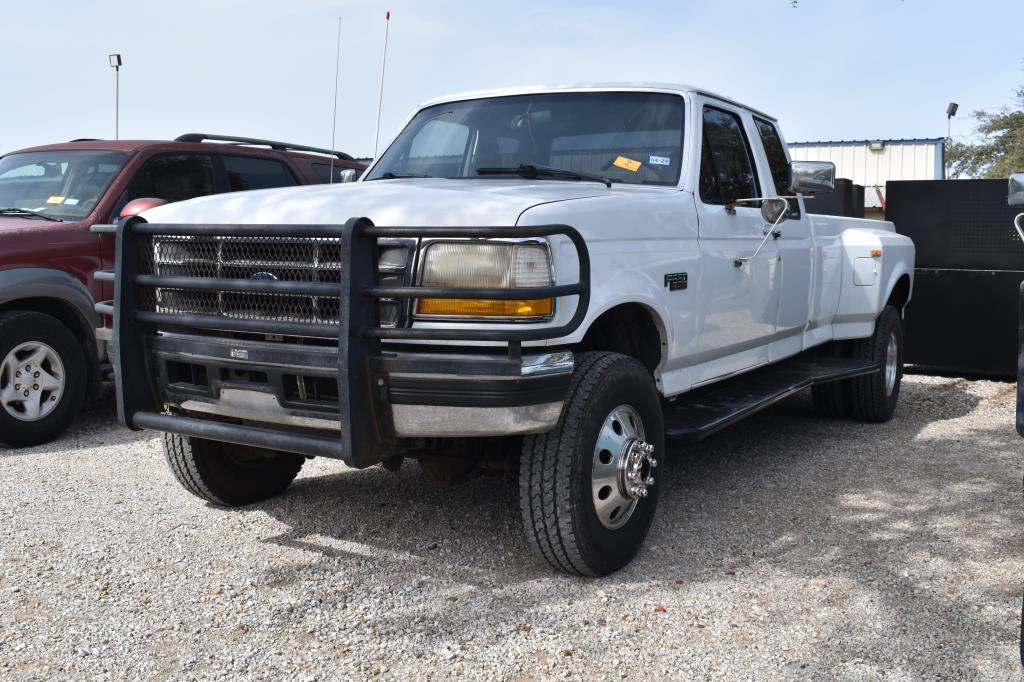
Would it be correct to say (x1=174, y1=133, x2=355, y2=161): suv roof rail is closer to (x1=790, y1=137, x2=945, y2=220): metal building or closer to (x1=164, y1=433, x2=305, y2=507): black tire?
(x1=164, y1=433, x2=305, y2=507): black tire

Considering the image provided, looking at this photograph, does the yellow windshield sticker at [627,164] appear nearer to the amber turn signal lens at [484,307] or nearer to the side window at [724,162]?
the side window at [724,162]

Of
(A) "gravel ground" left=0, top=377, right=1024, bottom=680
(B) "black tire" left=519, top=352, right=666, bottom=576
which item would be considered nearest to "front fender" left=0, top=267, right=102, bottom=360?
(A) "gravel ground" left=0, top=377, right=1024, bottom=680

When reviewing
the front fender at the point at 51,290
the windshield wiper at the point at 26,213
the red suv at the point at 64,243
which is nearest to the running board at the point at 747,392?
the red suv at the point at 64,243

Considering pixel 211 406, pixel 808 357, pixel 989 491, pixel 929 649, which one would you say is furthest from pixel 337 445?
pixel 808 357

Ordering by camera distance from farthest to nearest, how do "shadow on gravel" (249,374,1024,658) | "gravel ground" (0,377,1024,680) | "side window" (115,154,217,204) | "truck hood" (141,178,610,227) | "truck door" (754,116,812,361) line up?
"side window" (115,154,217,204) < "truck door" (754,116,812,361) < "shadow on gravel" (249,374,1024,658) < "truck hood" (141,178,610,227) < "gravel ground" (0,377,1024,680)

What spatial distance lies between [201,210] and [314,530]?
5.11ft

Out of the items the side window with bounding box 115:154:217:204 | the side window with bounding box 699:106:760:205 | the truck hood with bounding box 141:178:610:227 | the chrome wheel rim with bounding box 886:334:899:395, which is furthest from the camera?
the chrome wheel rim with bounding box 886:334:899:395

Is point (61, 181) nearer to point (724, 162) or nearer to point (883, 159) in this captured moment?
point (724, 162)

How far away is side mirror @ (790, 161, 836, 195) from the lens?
5500mm

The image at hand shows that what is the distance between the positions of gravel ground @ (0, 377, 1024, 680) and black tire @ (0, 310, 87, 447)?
284 mm

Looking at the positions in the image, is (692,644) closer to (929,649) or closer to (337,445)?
(929,649)

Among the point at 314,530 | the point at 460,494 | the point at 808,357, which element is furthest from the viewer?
the point at 808,357

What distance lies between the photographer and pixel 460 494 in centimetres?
518

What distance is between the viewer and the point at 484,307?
3516 millimetres
